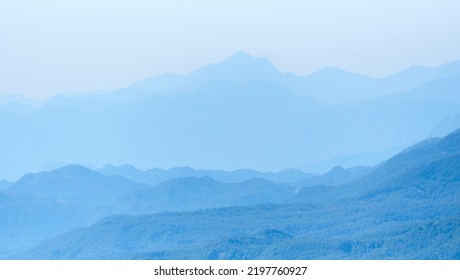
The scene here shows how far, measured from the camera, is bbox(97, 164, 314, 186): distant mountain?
21.0m

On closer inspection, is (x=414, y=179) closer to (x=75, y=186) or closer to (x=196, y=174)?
(x=196, y=174)

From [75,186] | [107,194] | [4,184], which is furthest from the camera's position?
[4,184]

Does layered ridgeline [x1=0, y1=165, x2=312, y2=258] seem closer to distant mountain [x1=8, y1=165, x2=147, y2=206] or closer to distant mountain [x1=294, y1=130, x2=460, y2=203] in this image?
distant mountain [x1=8, y1=165, x2=147, y2=206]

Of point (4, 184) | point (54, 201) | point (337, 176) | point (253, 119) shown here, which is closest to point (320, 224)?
point (337, 176)

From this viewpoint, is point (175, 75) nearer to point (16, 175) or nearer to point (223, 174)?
point (223, 174)

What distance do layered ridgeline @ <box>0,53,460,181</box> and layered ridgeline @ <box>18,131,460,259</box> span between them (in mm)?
684

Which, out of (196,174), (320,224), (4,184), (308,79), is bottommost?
(320,224)

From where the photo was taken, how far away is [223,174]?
21281 mm

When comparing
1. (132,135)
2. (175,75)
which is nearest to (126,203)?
(132,135)

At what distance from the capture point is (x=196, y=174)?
21.4 metres

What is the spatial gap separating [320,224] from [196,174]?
12.6ft

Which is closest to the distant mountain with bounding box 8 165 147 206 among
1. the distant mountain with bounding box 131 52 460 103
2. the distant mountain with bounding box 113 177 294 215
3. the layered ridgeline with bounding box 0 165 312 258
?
the layered ridgeline with bounding box 0 165 312 258

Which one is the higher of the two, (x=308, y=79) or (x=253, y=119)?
(x=308, y=79)

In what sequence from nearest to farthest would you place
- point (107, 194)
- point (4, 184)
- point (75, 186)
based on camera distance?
point (107, 194) → point (75, 186) → point (4, 184)
